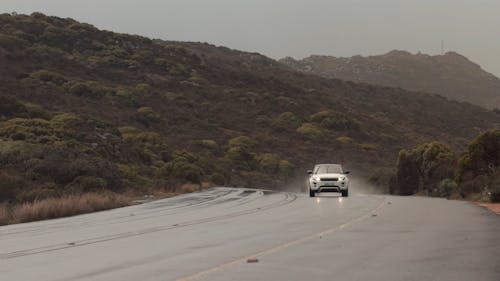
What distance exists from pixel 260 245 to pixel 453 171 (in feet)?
105

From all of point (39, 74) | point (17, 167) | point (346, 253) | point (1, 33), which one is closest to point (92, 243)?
point (346, 253)

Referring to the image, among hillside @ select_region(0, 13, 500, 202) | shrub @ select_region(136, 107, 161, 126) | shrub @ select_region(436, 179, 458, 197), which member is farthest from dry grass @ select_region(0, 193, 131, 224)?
shrub @ select_region(136, 107, 161, 126)

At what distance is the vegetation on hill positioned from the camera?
3491cm

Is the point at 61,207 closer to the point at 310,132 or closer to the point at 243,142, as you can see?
the point at 243,142

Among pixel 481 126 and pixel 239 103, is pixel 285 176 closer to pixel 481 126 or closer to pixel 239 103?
pixel 239 103

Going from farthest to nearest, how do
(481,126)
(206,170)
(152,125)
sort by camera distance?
(481,126), (152,125), (206,170)

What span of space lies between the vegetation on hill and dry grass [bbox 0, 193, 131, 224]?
48.9 ft

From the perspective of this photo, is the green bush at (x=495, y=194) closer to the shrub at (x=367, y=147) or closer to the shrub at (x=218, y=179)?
the shrub at (x=218, y=179)

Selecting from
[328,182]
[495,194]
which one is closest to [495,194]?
[495,194]

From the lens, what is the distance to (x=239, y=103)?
9288 cm

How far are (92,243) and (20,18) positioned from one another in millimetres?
92240

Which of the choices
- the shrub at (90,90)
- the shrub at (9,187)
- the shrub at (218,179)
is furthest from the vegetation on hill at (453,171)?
the shrub at (90,90)

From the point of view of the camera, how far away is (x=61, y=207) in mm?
25344

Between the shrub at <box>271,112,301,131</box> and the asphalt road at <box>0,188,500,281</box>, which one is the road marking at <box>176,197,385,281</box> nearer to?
the asphalt road at <box>0,188,500,281</box>
